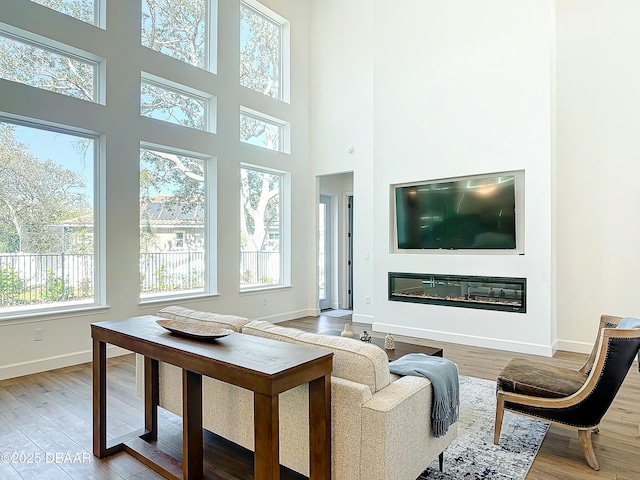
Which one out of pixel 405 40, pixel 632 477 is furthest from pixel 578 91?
pixel 632 477

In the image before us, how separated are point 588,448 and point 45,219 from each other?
5.15 meters

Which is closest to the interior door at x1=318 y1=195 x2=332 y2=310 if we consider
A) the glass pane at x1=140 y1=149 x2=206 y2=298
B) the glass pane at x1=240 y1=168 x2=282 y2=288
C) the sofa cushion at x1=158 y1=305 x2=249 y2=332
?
the glass pane at x1=240 y1=168 x2=282 y2=288

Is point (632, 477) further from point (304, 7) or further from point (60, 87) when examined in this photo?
point (304, 7)

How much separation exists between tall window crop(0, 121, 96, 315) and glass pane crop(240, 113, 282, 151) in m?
2.41

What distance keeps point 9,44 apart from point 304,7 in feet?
16.3

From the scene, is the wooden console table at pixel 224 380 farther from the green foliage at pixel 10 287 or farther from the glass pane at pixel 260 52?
the glass pane at pixel 260 52

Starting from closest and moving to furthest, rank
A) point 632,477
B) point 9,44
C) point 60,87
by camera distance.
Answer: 1. point 632,477
2. point 9,44
3. point 60,87

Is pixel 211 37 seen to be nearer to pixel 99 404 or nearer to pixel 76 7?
pixel 76 7

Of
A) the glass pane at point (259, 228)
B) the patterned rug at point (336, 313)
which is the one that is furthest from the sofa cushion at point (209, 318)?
the patterned rug at point (336, 313)

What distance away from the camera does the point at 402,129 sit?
5.82 m

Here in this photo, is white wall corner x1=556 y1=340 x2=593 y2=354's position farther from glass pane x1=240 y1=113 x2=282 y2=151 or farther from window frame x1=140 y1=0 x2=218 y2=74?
window frame x1=140 y1=0 x2=218 y2=74

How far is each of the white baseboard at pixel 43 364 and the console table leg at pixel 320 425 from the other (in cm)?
362

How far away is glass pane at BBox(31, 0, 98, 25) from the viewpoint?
4293 mm

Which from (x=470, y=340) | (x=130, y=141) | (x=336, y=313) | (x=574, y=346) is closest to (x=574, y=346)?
(x=574, y=346)
